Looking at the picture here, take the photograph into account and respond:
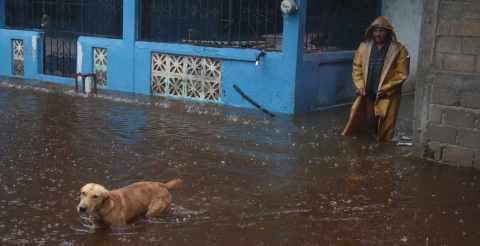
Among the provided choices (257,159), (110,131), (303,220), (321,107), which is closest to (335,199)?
(303,220)

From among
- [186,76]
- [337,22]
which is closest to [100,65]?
[186,76]

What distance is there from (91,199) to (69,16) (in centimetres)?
954

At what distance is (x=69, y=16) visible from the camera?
13570mm

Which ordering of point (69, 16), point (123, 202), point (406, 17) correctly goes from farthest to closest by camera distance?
point (69, 16)
point (406, 17)
point (123, 202)

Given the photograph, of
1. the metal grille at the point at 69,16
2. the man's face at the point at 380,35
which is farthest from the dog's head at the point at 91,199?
the metal grille at the point at 69,16

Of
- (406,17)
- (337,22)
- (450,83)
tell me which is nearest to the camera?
(450,83)

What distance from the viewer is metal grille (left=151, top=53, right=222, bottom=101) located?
37.7ft

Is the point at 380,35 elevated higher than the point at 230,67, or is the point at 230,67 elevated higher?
the point at 380,35

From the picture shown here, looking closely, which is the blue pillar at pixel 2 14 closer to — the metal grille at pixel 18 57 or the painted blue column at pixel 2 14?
the painted blue column at pixel 2 14

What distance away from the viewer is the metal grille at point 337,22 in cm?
1089

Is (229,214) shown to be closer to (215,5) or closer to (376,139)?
(376,139)

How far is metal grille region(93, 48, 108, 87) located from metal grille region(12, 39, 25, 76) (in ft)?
6.88

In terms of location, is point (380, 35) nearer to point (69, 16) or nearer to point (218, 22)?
point (218, 22)

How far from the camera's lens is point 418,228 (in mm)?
5312
